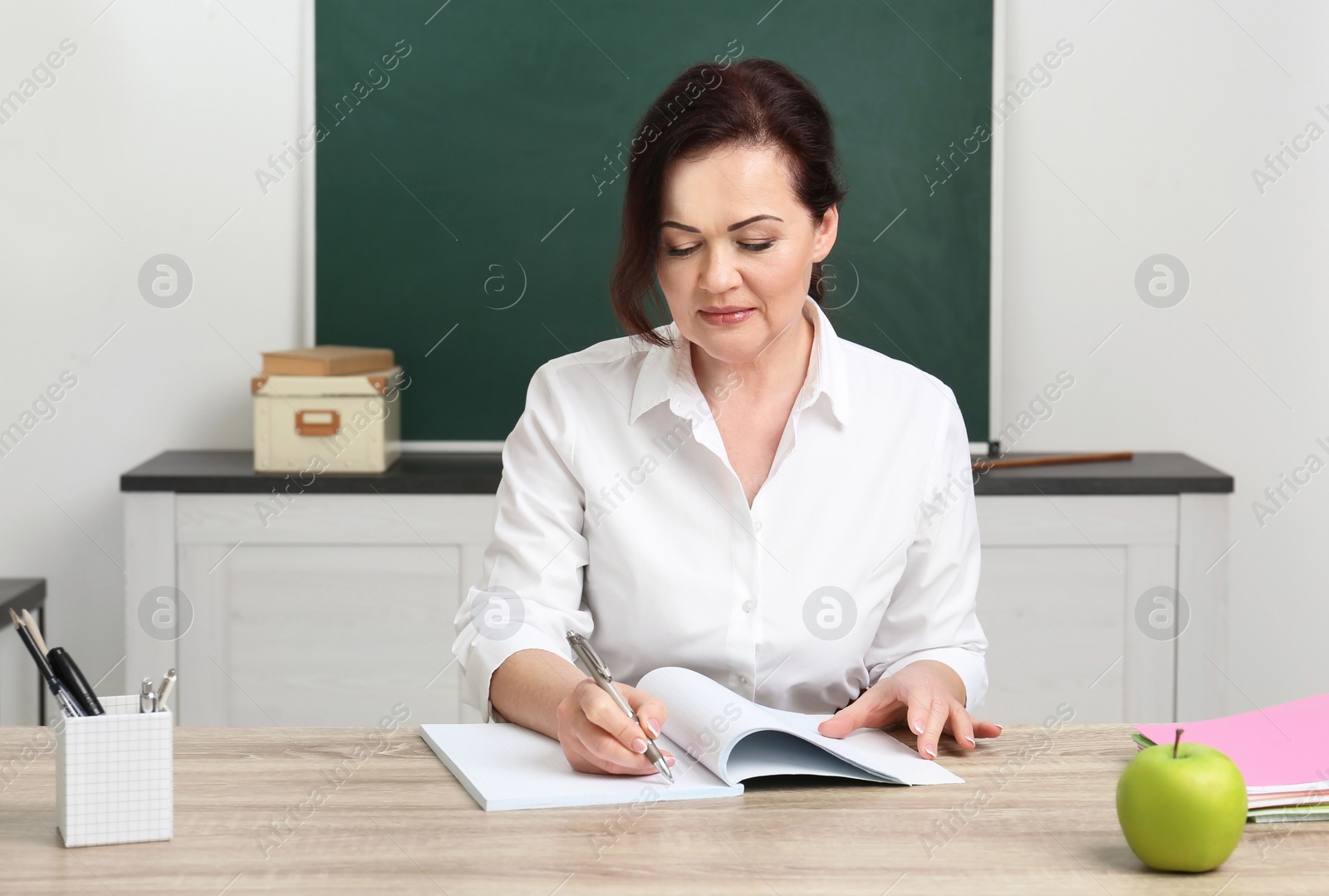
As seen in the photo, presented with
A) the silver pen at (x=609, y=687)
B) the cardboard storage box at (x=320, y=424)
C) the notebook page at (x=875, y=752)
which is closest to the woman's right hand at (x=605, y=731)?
the silver pen at (x=609, y=687)

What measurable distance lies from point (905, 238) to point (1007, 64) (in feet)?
1.50

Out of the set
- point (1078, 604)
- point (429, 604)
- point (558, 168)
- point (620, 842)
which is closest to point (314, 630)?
point (429, 604)

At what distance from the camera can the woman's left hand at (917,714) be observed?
1205 millimetres

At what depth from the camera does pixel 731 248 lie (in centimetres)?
145

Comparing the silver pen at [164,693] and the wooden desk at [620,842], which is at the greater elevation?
the silver pen at [164,693]

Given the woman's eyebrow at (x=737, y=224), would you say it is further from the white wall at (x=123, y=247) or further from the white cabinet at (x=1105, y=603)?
the white wall at (x=123, y=247)

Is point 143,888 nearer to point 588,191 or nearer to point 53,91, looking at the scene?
point 588,191

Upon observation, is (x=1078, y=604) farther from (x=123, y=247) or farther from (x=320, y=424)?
(x=123, y=247)

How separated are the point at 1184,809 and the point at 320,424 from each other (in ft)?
6.56

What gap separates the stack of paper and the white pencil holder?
866 millimetres

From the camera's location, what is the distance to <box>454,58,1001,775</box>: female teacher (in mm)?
1464

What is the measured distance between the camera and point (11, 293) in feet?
9.13

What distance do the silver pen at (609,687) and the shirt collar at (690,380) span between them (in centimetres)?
50

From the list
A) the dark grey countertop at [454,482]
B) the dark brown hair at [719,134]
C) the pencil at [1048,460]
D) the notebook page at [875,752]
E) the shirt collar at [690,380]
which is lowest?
the notebook page at [875,752]
